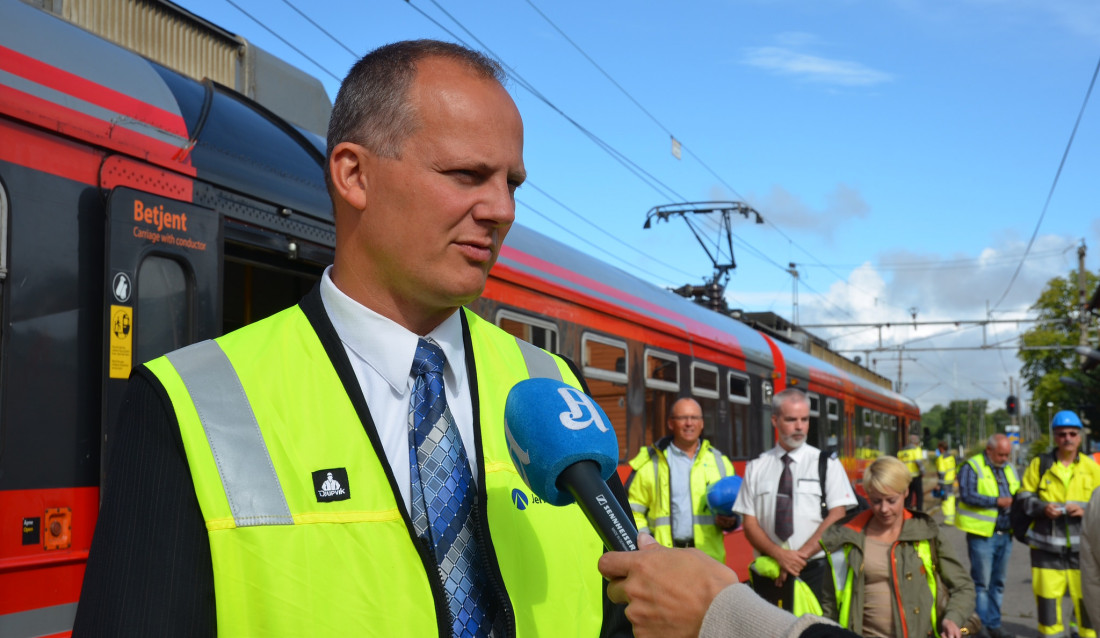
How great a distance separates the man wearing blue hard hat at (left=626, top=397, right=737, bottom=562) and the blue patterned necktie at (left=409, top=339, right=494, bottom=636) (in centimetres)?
571

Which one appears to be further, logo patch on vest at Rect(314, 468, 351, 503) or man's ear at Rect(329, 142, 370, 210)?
man's ear at Rect(329, 142, 370, 210)

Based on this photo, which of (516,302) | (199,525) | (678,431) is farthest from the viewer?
(678,431)

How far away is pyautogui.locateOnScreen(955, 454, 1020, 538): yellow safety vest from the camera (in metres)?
9.94

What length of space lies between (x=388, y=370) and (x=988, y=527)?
31.3 ft

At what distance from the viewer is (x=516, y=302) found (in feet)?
22.6

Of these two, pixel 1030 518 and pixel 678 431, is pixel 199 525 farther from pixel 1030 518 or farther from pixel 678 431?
pixel 1030 518

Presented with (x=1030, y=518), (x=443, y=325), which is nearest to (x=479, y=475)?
(x=443, y=325)

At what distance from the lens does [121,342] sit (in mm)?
3555

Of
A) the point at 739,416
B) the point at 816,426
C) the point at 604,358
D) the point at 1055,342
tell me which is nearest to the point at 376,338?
the point at 604,358

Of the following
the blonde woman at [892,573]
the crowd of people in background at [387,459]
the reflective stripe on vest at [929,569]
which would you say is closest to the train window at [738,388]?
the blonde woman at [892,573]

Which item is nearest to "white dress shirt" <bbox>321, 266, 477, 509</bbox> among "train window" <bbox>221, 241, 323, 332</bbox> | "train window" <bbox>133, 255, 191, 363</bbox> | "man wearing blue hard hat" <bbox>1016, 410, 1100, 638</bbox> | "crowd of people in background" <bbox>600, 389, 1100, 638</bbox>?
"crowd of people in background" <bbox>600, 389, 1100, 638</bbox>

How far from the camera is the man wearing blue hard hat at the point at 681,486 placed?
739 centimetres

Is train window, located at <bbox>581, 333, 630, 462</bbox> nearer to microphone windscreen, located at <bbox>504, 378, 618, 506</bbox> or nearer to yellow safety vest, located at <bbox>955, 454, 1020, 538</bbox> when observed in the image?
yellow safety vest, located at <bbox>955, 454, 1020, 538</bbox>

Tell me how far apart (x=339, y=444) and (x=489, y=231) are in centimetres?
46
